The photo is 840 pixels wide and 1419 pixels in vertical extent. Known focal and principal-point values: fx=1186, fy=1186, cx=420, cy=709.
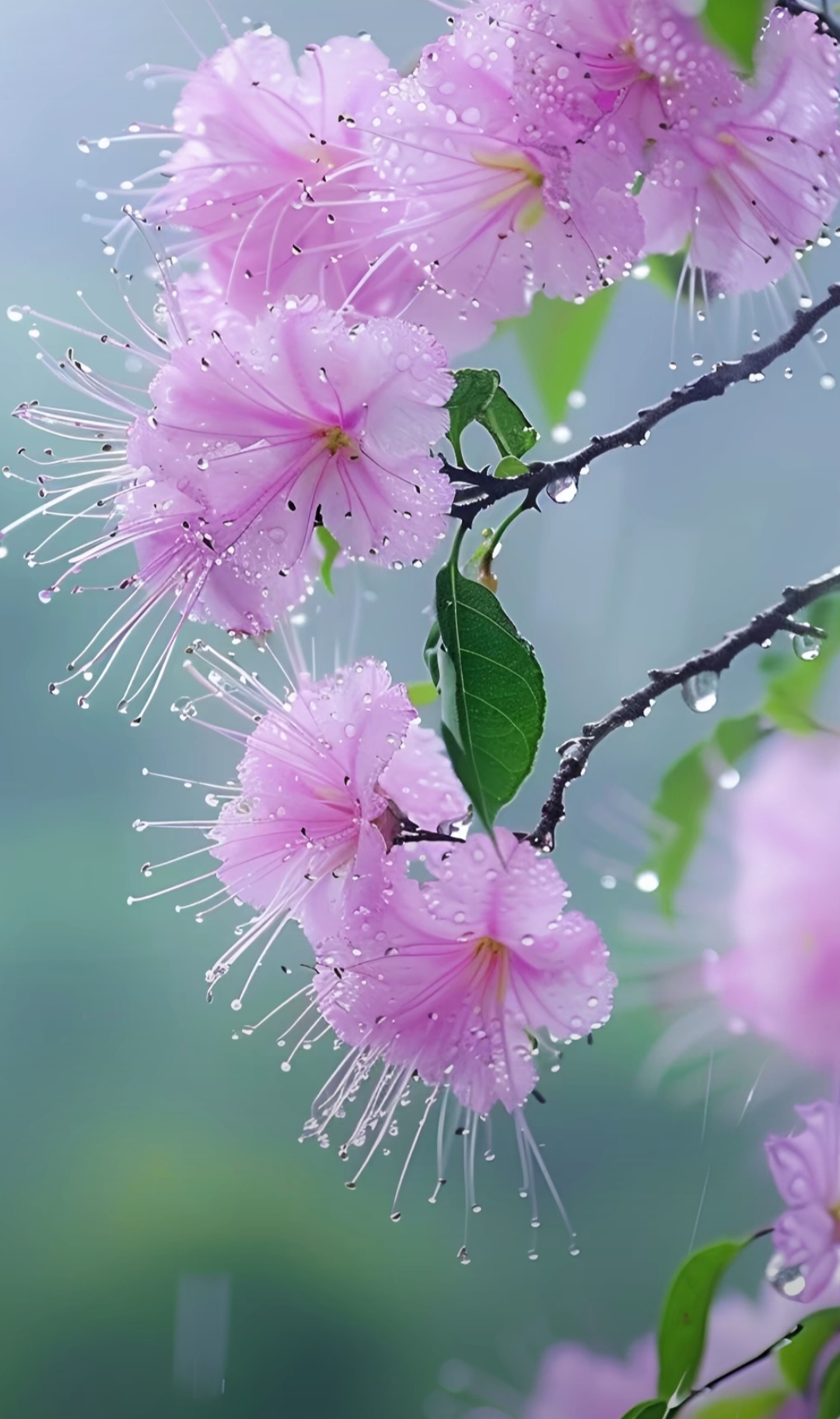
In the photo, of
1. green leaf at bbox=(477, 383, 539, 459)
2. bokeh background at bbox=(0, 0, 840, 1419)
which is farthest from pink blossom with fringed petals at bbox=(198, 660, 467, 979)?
bokeh background at bbox=(0, 0, 840, 1419)

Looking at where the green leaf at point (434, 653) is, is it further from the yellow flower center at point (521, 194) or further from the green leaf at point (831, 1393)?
the green leaf at point (831, 1393)

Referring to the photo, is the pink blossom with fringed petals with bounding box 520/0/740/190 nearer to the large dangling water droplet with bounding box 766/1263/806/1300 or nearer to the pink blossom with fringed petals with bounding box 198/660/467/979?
the pink blossom with fringed petals with bounding box 198/660/467/979

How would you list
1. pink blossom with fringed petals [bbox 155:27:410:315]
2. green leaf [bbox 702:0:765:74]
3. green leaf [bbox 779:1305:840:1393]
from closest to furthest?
green leaf [bbox 702:0:765:74] < pink blossom with fringed petals [bbox 155:27:410:315] < green leaf [bbox 779:1305:840:1393]

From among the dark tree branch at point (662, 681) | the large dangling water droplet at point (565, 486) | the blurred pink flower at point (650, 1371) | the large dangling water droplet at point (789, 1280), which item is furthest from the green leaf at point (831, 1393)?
the large dangling water droplet at point (565, 486)

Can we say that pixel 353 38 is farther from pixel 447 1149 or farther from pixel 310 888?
pixel 447 1149

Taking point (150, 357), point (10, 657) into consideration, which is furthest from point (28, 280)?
point (150, 357)

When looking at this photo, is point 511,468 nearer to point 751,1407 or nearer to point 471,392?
point 471,392

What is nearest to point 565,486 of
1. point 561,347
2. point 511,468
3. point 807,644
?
point 511,468
